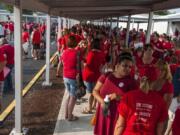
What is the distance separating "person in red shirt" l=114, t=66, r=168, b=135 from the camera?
3367mm

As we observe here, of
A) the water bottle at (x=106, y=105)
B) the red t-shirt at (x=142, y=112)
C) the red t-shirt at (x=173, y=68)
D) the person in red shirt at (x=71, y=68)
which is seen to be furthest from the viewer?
the person in red shirt at (x=71, y=68)

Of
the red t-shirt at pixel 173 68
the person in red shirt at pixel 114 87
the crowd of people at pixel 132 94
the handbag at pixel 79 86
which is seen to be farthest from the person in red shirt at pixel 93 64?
the person in red shirt at pixel 114 87

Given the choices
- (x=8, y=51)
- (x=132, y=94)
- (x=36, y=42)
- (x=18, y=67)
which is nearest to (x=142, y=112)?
(x=132, y=94)

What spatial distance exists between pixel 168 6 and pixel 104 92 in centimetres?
349

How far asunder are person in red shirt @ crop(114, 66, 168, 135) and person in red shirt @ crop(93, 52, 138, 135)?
2.74 ft

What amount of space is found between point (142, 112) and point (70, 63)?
4118mm

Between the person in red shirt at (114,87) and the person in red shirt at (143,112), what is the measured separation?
2.74ft

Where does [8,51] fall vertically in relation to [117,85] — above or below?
below

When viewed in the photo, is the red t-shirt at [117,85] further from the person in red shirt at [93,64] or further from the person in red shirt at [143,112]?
the person in red shirt at [93,64]

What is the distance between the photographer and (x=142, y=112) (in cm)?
338

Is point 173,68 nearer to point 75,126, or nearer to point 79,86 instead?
point 79,86

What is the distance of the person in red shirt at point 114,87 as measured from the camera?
4309 mm

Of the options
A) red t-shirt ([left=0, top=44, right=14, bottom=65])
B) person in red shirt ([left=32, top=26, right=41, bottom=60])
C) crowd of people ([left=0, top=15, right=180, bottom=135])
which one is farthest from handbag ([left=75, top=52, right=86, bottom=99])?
person in red shirt ([left=32, top=26, right=41, bottom=60])

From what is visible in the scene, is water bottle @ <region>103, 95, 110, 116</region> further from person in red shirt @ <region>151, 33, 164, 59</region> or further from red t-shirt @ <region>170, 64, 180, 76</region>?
person in red shirt @ <region>151, 33, 164, 59</region>
